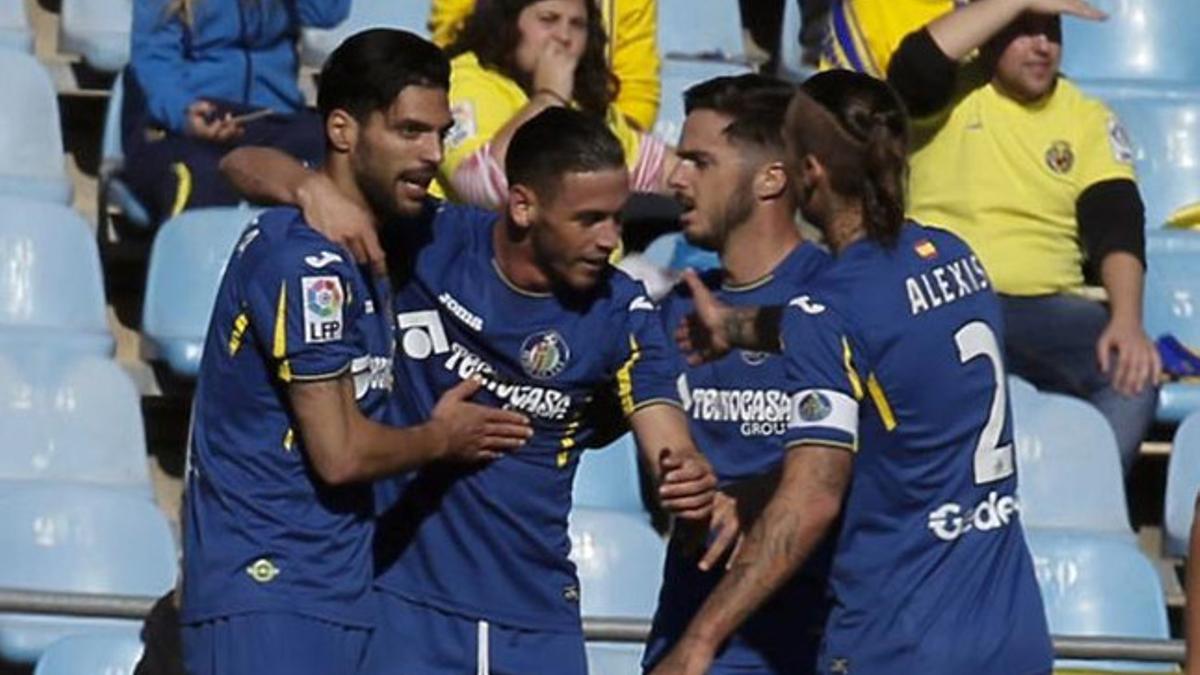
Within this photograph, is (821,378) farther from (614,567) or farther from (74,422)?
(74,422)

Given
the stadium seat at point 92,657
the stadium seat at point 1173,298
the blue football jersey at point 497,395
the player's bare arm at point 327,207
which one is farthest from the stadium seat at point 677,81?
the player's bare arm at point 327,207

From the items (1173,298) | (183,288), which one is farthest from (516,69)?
(1173,298)

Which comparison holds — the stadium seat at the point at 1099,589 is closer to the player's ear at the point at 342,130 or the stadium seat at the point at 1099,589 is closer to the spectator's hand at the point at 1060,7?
the spectator's hand at the point at 1060,7

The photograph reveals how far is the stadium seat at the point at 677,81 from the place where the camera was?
29.1 ft

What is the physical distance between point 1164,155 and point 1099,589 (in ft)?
7.03

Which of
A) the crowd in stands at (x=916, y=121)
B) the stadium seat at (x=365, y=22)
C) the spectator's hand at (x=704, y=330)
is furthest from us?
the stadium seat at (x=365, y=22)

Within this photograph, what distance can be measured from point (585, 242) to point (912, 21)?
9.08ft

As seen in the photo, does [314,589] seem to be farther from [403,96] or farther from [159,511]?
[159,511]

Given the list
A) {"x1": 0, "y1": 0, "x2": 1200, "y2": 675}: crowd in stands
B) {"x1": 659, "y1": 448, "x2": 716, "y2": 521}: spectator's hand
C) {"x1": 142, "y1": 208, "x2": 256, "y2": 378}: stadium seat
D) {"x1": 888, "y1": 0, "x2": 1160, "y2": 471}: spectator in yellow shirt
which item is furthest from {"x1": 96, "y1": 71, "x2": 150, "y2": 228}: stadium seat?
{"x1": 659, "y1": 448, "x2": 716, "y2": 521}: spectator's hand

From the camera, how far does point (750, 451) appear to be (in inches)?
248

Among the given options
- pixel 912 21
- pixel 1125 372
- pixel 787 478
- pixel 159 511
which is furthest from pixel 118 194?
pixel 787 478

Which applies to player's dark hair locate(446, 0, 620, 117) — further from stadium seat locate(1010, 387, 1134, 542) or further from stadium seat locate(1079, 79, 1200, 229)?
stadium seat locate(1079, 79, 1200, 229)

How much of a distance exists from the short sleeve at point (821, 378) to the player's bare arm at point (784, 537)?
3 cm

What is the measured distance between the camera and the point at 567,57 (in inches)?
→ 310
